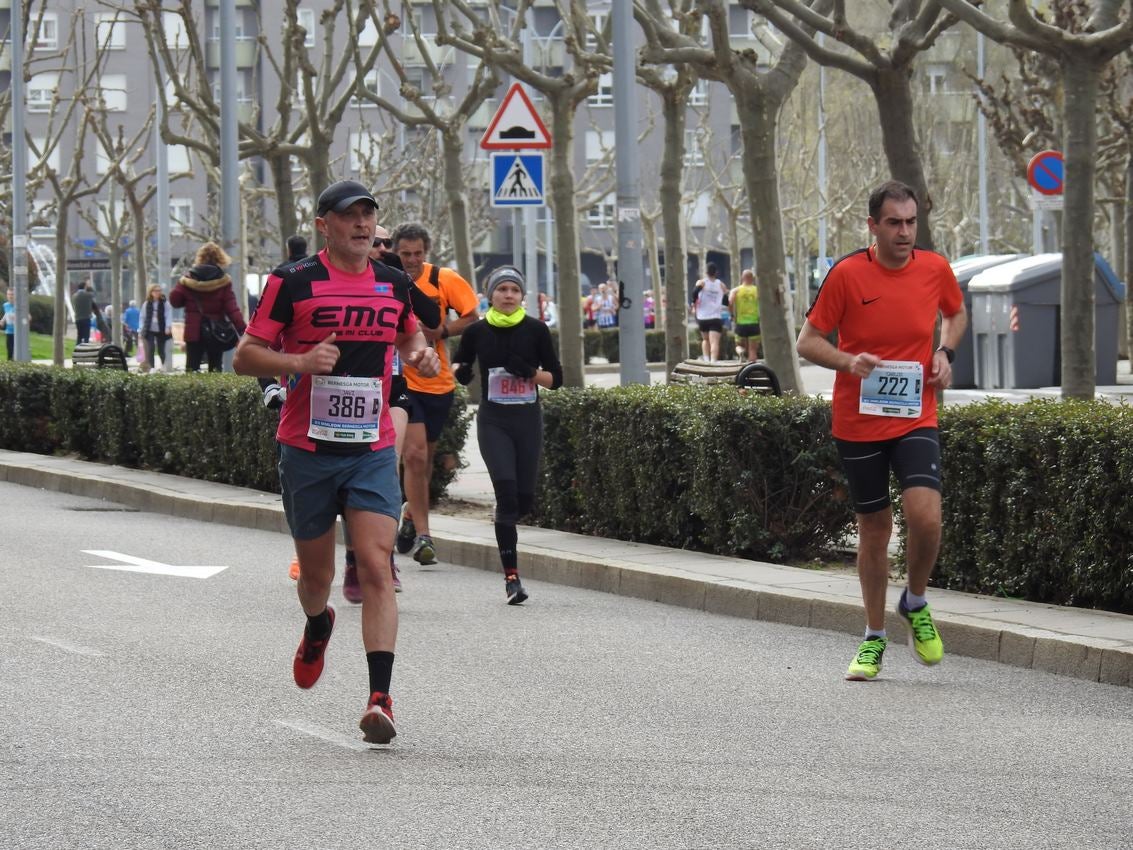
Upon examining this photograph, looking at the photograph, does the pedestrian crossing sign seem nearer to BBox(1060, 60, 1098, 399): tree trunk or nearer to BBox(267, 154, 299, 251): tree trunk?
BBox(1060, 60, 1098, 399): tree trunk

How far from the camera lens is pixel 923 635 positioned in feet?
26.9

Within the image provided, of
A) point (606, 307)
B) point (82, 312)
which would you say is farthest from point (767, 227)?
point (606, 307)

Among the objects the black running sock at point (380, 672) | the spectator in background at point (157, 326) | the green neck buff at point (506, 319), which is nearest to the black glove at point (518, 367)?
the green neck buff at point (506, 319)

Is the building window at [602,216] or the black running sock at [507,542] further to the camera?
the building window at [602,216]

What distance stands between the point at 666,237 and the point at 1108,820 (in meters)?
20.3

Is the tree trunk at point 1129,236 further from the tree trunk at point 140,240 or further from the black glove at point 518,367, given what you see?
the tree trunk at point 140,240

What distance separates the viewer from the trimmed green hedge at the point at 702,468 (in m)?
10.9

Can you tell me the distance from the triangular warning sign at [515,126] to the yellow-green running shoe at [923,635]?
9.28m

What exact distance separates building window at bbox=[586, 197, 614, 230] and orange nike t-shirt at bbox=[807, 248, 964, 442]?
7352cm

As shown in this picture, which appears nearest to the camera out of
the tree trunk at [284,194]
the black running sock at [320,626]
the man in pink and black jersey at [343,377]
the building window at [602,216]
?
the man in pink and black jersey at [343,377]

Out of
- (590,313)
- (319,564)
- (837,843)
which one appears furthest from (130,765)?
(590,313)

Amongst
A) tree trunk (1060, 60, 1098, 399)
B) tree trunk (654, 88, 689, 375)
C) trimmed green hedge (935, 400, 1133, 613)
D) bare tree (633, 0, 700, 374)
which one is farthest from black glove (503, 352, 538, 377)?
tree trunk (654, 88, 689, 375)

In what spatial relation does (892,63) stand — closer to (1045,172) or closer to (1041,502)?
(1041,502)

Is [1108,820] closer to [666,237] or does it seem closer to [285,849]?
[285,849]
